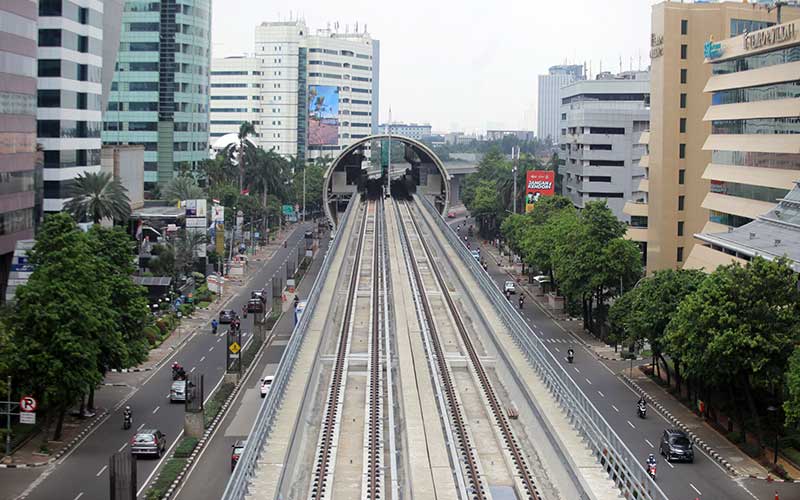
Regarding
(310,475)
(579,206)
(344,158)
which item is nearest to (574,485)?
(310,475)

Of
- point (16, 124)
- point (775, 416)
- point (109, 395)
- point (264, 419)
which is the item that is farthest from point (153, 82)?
point (264, 419)

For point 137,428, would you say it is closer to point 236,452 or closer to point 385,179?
point 236,452

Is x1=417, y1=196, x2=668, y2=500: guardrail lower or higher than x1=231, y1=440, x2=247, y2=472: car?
higher

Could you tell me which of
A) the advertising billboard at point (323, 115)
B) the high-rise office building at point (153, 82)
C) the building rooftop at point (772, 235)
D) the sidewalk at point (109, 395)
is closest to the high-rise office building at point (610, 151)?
the sidewalk at point (109, 395)

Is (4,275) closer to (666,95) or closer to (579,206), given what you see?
(666,95)

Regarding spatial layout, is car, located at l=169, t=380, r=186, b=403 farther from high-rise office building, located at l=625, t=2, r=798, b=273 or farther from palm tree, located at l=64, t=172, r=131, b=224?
high-rise office building, located at l=625, t=2, r=798, b=273

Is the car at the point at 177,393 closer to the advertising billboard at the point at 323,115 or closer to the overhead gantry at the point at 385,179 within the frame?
the overhead gantry at the point at 385,179

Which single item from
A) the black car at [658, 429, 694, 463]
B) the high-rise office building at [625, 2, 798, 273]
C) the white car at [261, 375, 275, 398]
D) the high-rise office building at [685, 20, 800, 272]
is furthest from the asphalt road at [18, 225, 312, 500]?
the high-rise office building at [625, 2, 798, 273]
